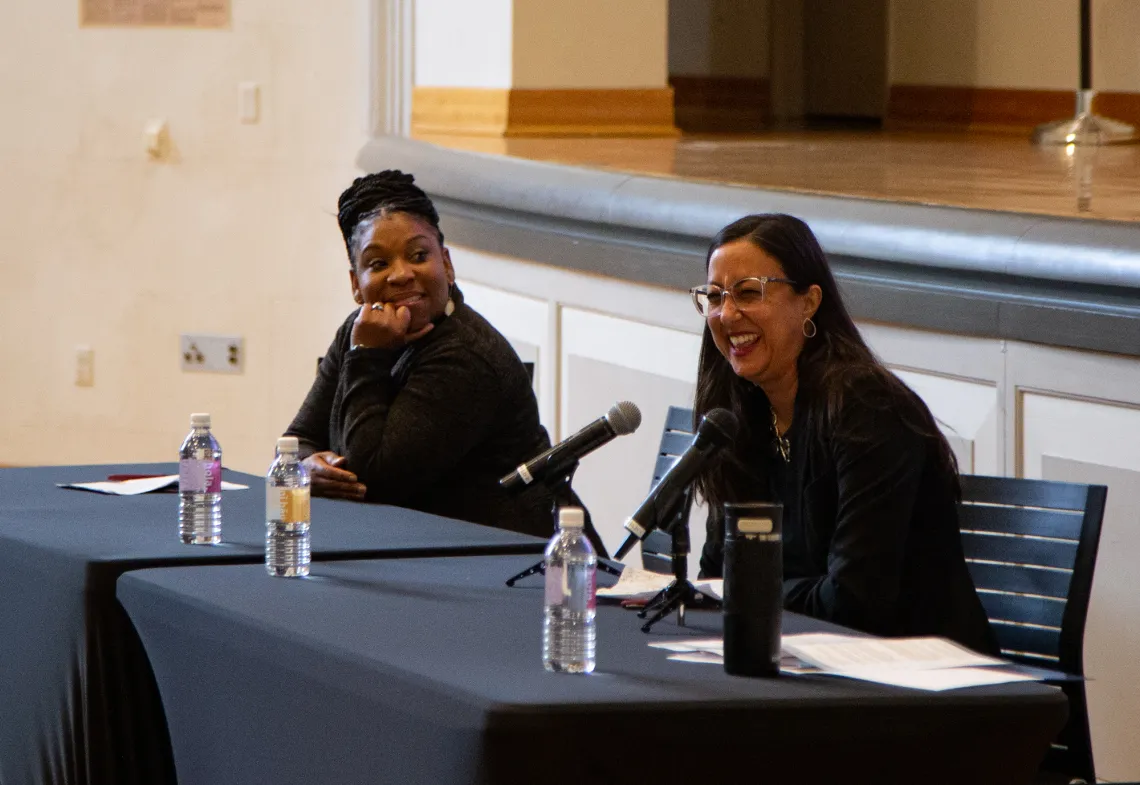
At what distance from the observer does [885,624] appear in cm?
211

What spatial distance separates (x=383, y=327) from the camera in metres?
2.78

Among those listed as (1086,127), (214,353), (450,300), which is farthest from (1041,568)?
(214,353)

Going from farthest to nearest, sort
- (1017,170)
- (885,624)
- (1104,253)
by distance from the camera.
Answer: (1017,170) < (1104,253) < (885,624)

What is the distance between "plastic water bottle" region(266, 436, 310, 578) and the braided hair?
2.55 ft

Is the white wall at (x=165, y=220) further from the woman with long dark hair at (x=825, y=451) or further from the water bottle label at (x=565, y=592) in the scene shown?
the water bottle label at (x=565, y=592)

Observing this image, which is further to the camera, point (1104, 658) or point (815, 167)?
point (815, 167)

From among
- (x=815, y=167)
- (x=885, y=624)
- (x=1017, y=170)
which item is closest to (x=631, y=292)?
(x=815, y=167)

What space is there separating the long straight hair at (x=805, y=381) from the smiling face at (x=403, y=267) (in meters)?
0.61

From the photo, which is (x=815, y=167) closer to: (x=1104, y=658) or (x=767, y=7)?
(x=1104, y=658)

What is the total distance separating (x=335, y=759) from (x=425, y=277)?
1.21 m

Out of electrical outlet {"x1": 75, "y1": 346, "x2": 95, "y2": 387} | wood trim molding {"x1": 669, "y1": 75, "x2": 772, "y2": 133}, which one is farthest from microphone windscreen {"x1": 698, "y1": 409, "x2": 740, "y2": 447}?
wood trim molding {"x1": 669, "y1": 75, "x2": 772, "y2": 133}

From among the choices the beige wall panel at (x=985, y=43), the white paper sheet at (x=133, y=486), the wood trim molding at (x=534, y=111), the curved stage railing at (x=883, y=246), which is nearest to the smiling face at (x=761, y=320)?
the curved stage railing at (x=883, y=246)

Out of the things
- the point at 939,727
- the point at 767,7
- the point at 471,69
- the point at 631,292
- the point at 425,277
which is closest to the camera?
the point at 939,727

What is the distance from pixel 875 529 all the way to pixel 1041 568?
12.0 inches
